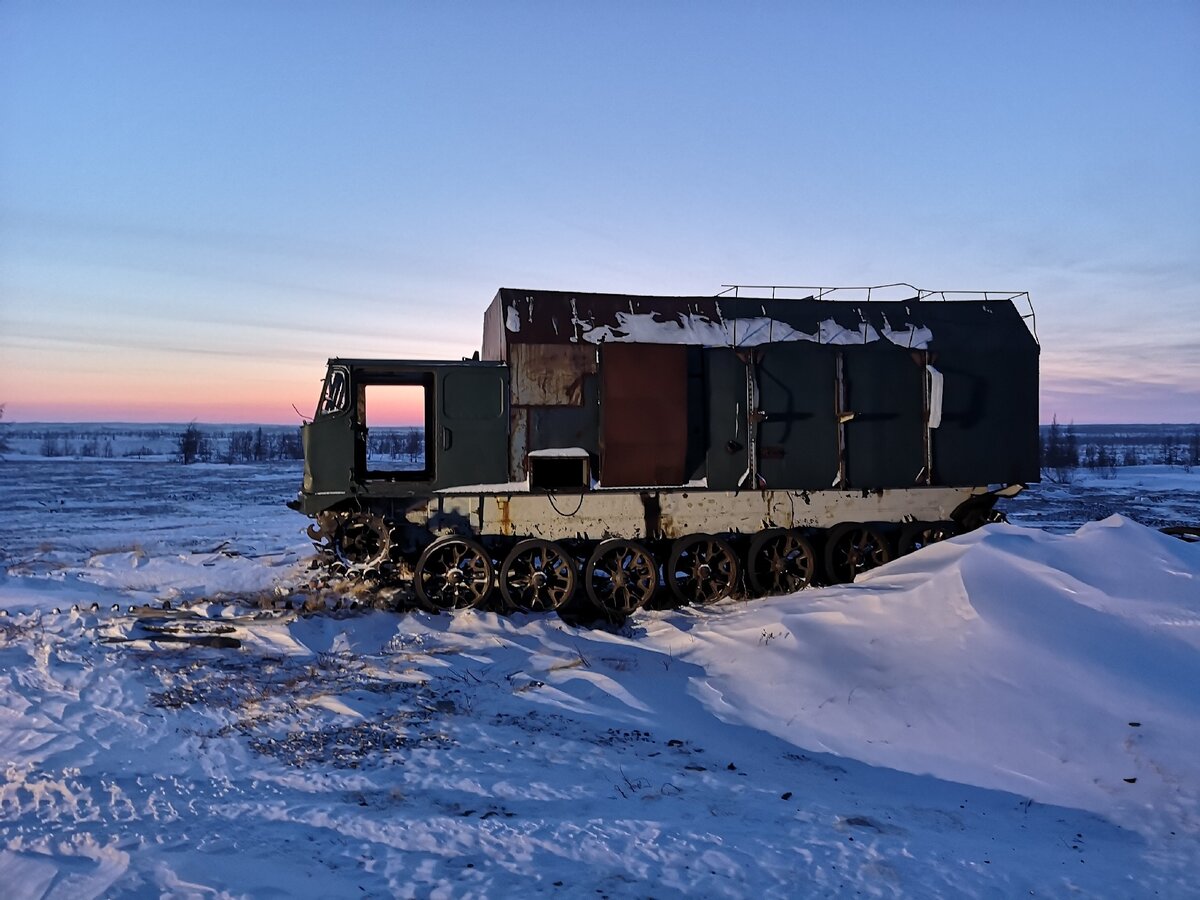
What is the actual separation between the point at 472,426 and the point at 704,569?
3771mm

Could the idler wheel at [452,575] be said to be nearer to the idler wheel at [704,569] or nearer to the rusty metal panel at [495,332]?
the idler wheel at [704,569]

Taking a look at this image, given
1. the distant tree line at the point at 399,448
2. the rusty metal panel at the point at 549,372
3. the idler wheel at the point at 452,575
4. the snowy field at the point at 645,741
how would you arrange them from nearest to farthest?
the snowy field at the point at 645,741, the idler wheel at the point at 452,575, the rusty metal panel at the point at 549,372, the distant tree line at the point at 399,448

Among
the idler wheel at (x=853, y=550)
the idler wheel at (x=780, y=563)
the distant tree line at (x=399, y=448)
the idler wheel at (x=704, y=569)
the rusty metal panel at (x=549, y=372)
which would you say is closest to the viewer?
the rusty metal panel at (x=549, y=372)

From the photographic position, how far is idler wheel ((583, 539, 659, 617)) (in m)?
10.6

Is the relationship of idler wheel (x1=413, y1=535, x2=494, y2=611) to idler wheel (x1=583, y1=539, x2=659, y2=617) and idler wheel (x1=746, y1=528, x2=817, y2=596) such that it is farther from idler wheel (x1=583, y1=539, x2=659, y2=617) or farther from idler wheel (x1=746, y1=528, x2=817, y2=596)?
idler wheel (x1=746, y1=528, x2=817, y2=596)

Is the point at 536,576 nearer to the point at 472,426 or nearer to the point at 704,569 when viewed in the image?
the point at 472,426

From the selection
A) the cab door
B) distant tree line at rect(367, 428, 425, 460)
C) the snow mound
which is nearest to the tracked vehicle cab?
the cab door

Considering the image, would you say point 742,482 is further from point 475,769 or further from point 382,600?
point 475,769

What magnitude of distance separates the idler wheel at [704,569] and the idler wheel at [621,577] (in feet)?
1.13

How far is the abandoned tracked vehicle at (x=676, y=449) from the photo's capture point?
34.8ft

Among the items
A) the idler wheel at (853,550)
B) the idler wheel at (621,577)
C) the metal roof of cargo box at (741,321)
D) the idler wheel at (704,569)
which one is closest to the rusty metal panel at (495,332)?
the metal roof of cargo box at (741,321)

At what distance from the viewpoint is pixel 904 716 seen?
6.37 meters

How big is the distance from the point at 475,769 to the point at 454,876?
4.80 feet

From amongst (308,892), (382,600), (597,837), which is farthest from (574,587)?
(308,892)
